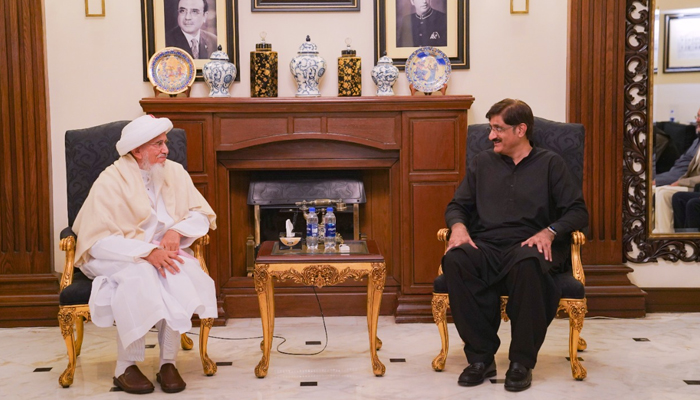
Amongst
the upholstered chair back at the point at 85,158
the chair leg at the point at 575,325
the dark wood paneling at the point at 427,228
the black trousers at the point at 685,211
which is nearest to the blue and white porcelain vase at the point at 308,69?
the dark wood paneling at the point at 427,228

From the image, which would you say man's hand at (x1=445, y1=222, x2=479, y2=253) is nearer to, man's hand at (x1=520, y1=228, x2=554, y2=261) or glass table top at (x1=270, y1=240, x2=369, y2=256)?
man's hand at (x1=520, y1=228, x2=554, y2=261)

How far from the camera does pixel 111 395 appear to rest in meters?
3.46

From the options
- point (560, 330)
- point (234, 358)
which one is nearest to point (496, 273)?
point (560, 330)

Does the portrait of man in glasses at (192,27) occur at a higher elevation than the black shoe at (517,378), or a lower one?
higher

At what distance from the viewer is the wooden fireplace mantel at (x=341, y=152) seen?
4727 mm

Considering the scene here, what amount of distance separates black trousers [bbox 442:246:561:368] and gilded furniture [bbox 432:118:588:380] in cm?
8

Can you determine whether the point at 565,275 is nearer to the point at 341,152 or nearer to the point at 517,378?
the point at 517,378

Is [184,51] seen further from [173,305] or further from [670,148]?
[670,148]

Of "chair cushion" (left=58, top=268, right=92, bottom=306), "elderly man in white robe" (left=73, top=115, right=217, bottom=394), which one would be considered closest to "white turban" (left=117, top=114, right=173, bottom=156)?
"elderly man in white robe" (left=73, top=115, right=217, bottom=394)

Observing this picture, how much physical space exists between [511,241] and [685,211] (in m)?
1.94

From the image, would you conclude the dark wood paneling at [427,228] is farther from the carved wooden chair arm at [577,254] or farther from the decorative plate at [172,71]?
the decorative plate at [172,71]

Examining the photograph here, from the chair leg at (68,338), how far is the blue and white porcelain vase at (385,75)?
2.34 m

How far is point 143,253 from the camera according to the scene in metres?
3.49

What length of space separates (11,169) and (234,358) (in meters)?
2.01
